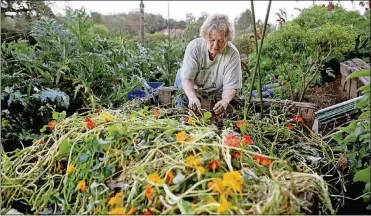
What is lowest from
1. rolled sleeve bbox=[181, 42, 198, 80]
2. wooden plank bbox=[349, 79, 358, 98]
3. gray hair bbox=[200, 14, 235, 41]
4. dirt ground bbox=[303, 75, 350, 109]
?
dirt ground bbox=[303, 75, 350, 109]

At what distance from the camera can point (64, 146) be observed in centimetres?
118

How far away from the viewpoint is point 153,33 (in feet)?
18.9

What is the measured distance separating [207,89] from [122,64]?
2.85ft

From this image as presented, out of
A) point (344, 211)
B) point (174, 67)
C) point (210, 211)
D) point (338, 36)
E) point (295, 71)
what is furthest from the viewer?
point (174, 67)

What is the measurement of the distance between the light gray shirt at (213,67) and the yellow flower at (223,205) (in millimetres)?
1379

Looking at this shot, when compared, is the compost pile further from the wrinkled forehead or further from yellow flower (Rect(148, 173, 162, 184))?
the wrinkled forehead

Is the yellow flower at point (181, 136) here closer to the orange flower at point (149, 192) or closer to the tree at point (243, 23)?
the orange flower at point (149, 192)

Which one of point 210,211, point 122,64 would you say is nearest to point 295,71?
point 122,64

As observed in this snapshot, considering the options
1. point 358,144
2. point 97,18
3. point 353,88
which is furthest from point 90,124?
point 97,18

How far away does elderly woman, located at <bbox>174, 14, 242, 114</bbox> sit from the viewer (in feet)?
7.11

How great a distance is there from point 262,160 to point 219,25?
1.19 metres

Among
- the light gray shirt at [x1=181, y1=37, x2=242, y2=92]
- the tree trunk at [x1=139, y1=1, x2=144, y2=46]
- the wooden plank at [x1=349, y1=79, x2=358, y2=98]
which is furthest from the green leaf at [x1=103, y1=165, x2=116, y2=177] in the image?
the tree trunk at [x1=139, y1=1, x2=144, y2=46]

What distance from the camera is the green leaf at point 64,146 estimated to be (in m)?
1.18

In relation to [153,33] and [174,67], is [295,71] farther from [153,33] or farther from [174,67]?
[153,33]
